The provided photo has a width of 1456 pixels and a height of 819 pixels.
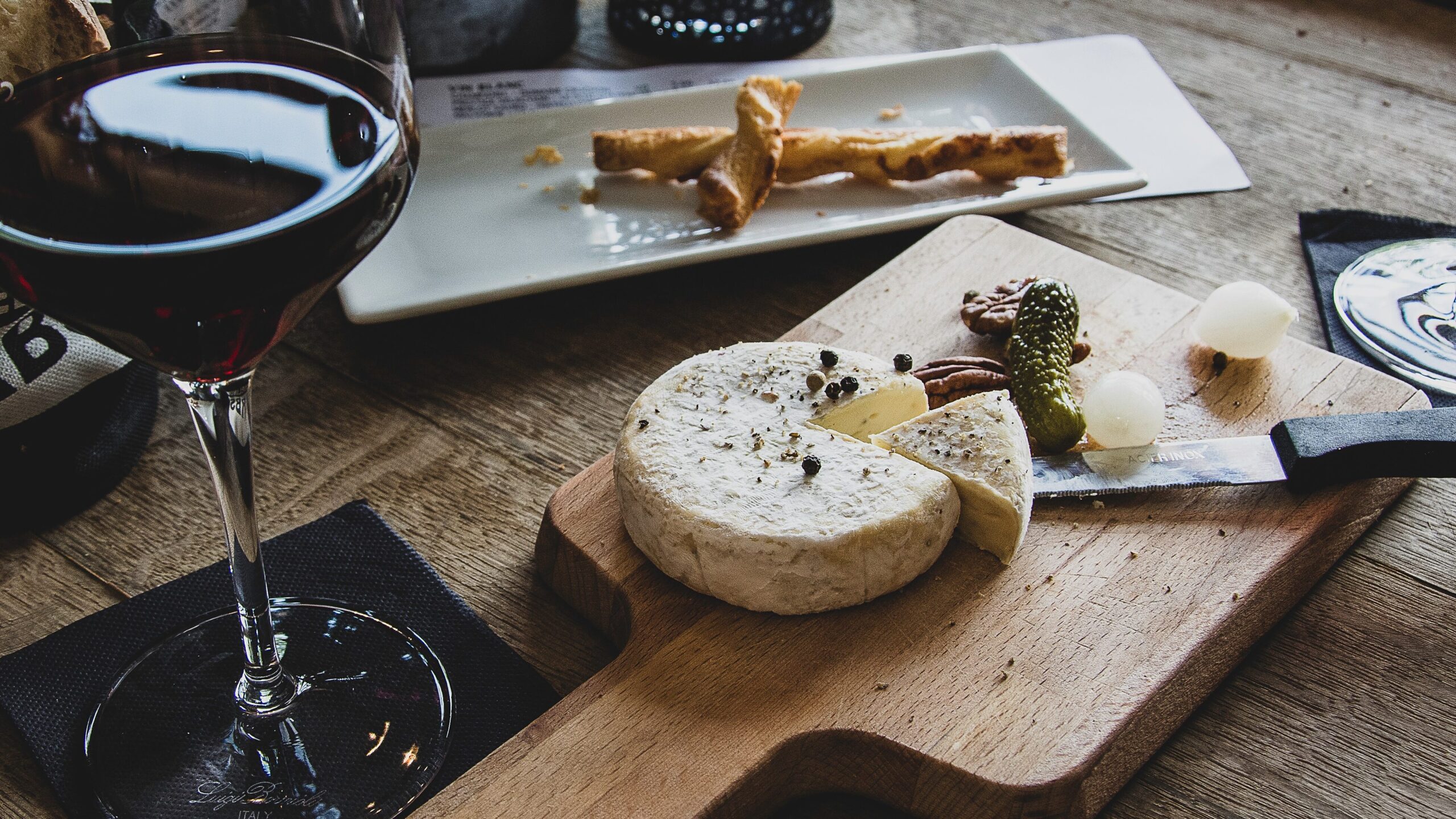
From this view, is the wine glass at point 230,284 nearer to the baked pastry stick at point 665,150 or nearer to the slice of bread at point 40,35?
the slice of bread at point 40,35

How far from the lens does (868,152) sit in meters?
1.40

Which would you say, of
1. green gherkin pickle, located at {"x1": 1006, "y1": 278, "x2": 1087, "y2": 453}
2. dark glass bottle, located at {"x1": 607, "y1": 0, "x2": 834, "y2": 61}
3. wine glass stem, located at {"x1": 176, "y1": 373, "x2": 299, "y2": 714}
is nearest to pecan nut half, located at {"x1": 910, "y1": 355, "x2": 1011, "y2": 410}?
green gherkin pickle, located at {"x1": 1006, "y1": 278, "x2": 1087, "y2": 453}

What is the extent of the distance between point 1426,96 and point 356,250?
1628 millimetres

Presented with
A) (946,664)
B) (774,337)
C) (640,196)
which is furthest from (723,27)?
(946,664)

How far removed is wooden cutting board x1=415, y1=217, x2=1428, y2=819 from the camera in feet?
2.45

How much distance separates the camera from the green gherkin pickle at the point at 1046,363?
39.3 inches

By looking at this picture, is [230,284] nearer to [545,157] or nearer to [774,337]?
[774,337]

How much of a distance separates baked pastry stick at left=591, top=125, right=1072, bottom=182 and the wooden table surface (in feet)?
0.26

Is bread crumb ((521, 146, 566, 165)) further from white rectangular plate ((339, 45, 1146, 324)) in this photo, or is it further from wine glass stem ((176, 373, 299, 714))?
wine glass stem ((176, 373, 299, 714))

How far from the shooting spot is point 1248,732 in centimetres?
83

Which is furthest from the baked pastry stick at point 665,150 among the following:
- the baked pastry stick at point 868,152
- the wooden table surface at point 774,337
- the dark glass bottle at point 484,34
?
the dark glass bottle at point 484,34

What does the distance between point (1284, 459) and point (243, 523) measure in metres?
0.81

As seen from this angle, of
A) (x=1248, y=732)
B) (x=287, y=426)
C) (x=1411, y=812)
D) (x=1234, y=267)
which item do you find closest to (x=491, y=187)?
(x=287, y=426)

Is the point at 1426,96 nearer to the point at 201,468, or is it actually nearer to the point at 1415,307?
the point at 1415,307
